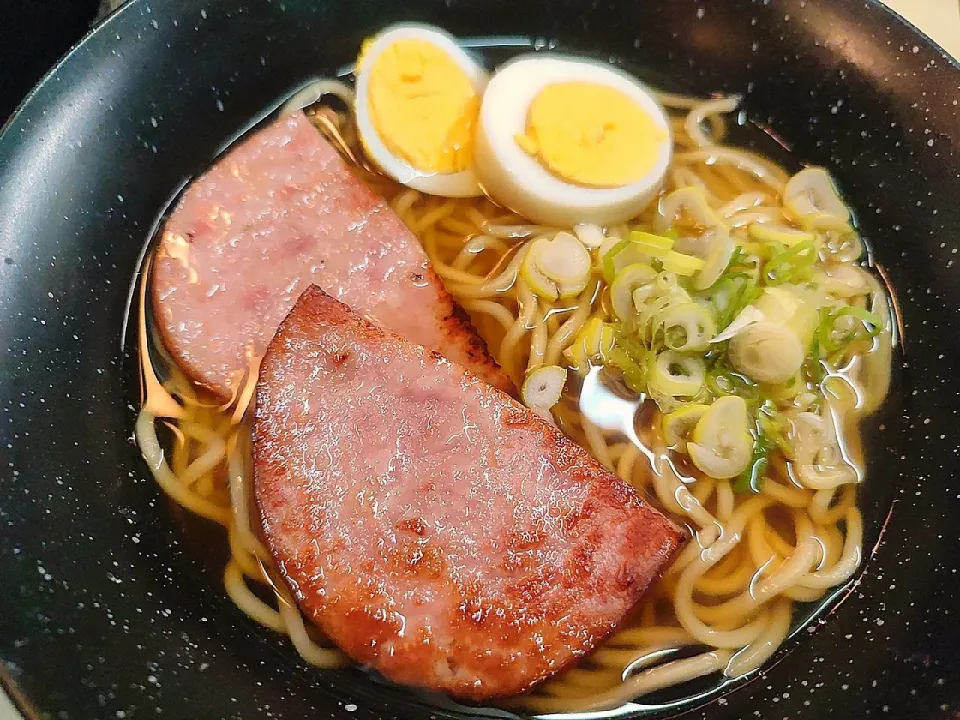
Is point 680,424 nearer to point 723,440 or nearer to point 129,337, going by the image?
point 723,440

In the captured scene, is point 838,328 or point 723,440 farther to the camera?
point 838,328

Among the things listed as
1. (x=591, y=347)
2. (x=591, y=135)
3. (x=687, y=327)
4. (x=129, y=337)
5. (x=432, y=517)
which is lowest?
(x=129, y=337)

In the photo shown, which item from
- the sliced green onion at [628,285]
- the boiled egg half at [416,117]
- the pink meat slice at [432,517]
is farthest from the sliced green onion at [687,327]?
the boiled egg half at [416,117]

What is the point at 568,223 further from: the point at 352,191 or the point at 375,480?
the point at 375,480

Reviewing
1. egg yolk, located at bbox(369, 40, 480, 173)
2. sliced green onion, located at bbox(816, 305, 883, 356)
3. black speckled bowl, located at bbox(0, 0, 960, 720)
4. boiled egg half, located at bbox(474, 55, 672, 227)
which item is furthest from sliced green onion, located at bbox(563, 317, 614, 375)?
black speckled bowl, located at bbox(0, 0, 960, 720)

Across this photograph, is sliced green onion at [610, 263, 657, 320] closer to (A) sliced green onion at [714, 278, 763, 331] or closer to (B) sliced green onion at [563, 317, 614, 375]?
(B) sliced green onion at [563, 317, 614, 375]

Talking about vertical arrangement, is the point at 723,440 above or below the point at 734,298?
below

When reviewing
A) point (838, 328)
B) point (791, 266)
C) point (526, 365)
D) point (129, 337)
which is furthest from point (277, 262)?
point (838, 328)
